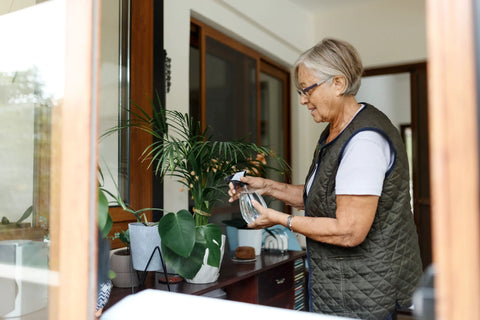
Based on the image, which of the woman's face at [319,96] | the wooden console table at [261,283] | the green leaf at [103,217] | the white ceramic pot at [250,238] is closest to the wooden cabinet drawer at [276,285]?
the wooden console table at [261,283]

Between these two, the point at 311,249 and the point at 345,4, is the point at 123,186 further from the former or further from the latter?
the point at 345,4

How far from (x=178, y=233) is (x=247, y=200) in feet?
0.91

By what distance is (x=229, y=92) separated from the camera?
347 cm

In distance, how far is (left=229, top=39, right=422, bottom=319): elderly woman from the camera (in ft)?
4.64

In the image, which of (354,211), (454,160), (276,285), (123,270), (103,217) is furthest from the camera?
(276,285)

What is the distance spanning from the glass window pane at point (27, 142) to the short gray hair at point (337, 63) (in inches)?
35.1

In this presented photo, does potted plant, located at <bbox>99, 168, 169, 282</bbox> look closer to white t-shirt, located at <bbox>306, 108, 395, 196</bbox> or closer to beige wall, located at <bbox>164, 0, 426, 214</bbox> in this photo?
white t-shirt, located at <bbox>306, 108, 395, 196</bbox>

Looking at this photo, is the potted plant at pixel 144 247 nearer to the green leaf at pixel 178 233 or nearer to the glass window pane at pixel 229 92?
the green leaf at pixel 178 233

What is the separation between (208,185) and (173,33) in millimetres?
1015

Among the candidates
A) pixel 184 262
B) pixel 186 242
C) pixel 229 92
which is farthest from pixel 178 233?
pixel 229 92

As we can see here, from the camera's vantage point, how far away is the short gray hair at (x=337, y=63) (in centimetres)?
161

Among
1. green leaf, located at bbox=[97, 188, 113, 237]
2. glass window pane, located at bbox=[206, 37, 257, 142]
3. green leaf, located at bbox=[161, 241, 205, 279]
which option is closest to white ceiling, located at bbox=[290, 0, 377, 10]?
glass window pane, located at bbox=[206, 37, 257, 142]

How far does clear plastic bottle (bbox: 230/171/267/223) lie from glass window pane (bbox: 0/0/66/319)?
2.63ft

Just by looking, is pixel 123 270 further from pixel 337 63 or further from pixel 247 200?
pixel 337 63
